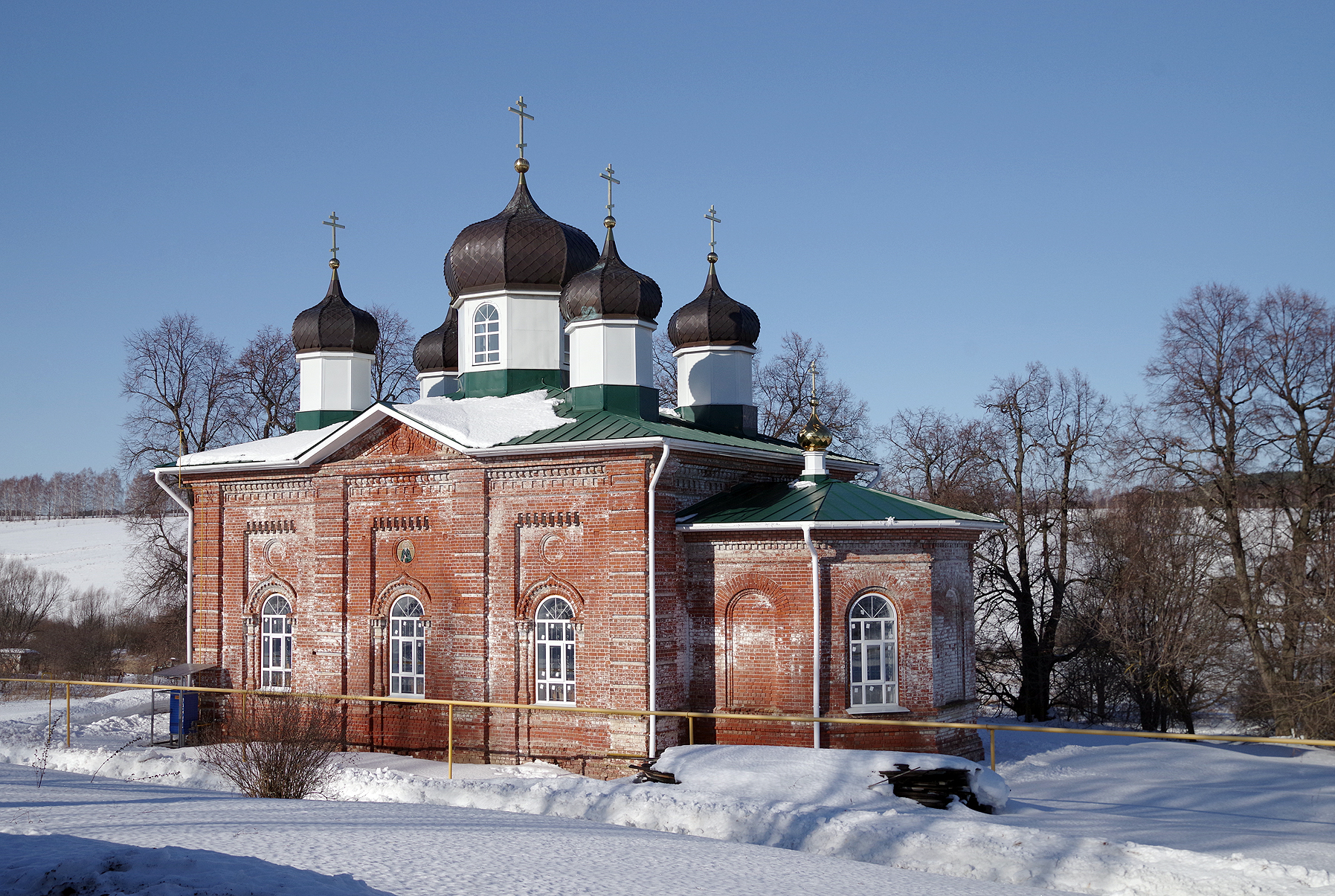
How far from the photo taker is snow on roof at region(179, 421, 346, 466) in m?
18.2

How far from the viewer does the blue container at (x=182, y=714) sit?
1761cm

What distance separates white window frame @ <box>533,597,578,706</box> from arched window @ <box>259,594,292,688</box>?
483 cm

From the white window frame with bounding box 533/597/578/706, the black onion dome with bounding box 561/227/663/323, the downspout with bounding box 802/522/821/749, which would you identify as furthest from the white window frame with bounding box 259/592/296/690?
the downspout with bounding box 802/522/821/749

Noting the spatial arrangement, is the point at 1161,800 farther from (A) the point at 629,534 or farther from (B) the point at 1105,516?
(B) the point at 1105,516

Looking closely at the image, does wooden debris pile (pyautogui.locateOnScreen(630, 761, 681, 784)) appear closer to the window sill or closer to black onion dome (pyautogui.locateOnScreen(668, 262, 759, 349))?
the window sill

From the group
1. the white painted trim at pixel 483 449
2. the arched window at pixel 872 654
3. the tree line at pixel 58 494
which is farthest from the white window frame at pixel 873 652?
the tree line at pixel 58 494

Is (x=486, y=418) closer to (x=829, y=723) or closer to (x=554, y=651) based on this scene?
(x=554, y=651)

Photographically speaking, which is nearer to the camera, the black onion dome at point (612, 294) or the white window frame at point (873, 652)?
the white window frame at point (873, 652)

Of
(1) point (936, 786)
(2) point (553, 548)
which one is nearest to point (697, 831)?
(1) point (936, 786)

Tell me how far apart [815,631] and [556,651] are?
Answer: 3540 millimetres

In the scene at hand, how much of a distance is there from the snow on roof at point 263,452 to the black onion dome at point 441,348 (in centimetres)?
312

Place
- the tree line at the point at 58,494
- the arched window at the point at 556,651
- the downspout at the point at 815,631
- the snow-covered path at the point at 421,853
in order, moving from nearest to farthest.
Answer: the snow-covered path at the point at 421,853 < the downspout at the point at 815,631 < the arched window at the point at 556,651 < the tree line at the point at 58,494

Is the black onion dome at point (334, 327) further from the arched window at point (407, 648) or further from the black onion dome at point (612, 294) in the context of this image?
the arched window at point (407, 648)

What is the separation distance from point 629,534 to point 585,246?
6312 mm
